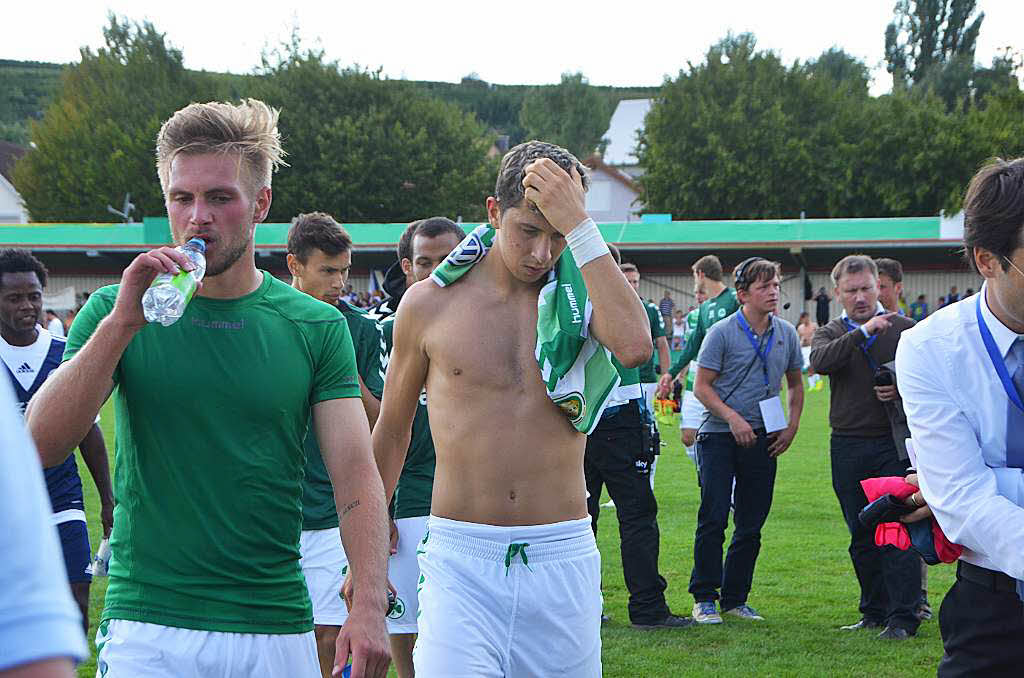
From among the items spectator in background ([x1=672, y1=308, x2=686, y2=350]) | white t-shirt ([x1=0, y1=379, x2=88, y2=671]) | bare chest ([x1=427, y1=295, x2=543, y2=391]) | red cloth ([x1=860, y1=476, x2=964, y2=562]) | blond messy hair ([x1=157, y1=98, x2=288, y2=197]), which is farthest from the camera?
spectator in background ([x1=672, y1=308, x2=686, y2=350])

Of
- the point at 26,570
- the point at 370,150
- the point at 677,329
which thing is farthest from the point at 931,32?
the point at 26,570

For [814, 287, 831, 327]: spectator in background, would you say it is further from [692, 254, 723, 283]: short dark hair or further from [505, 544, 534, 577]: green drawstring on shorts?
[505, 544, 534, 577]: green drawstring on shorts

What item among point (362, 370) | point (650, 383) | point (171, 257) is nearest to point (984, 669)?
Answer: point (171, 257)

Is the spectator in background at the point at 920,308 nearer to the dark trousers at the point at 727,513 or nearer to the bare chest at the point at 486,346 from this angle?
the dark trousers at the point at 727,513

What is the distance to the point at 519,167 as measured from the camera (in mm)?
4039

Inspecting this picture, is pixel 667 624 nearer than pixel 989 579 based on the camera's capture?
No

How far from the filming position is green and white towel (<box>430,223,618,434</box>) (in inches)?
153

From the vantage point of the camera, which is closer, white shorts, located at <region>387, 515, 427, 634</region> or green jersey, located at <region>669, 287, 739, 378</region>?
white shorts, located at <region>387, 515, 427, 634</region>

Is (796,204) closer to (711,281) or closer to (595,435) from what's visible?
(711,281)

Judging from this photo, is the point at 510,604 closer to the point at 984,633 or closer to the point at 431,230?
the point at 984,633

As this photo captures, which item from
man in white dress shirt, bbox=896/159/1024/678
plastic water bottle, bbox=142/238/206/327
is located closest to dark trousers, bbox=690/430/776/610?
man in white dress shirt, bbox=896/159/1024/678

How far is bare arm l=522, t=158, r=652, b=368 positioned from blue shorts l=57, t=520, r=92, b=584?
332 centimetres

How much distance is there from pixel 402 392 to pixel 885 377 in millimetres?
4473

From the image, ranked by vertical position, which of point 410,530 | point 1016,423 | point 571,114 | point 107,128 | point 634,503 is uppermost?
point 571,114
